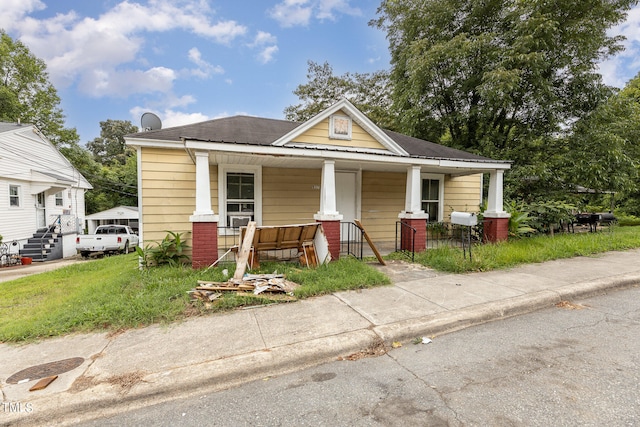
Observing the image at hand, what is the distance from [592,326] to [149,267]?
24.8 ft

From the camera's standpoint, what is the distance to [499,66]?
10.8 metres

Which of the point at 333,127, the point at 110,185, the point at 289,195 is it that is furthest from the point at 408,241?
the point at 110,185

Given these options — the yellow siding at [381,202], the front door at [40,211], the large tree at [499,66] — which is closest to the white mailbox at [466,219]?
the yellow siding at [381,202]

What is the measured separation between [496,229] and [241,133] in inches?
299

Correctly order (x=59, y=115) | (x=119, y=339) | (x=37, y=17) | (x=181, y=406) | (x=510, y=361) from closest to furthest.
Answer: (x=181, y=406)
(x=510, y=361)
(x=119, y=339)
(x=37, y=17)
(x=59, y=115)

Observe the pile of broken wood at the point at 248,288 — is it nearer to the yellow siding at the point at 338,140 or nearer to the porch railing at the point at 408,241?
the porch railing at the point at 408,241

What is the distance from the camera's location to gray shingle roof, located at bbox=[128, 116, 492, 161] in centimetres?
646

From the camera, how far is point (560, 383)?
2332 mm

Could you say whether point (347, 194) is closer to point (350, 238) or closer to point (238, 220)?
point (350, 238)

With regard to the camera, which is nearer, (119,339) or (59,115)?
(119,339)

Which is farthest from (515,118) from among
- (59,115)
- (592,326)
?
(59,115)

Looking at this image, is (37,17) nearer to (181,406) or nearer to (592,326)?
(181,406)

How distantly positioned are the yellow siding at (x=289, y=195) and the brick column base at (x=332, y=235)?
190cm

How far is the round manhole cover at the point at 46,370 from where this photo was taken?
99.9 inches
